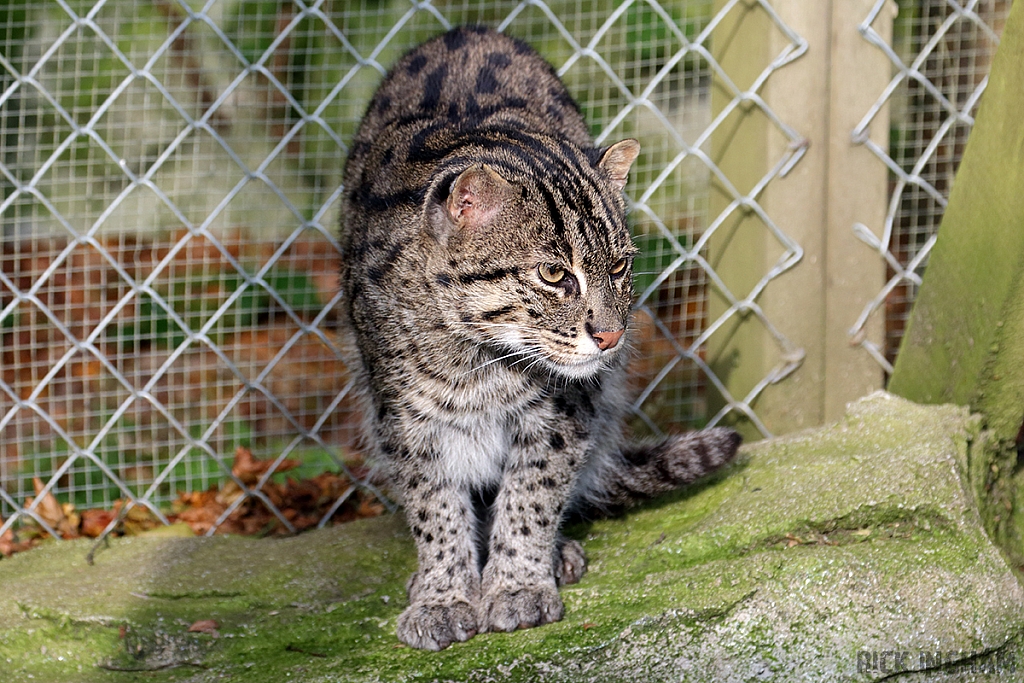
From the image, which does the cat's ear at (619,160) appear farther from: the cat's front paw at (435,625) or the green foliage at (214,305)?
the green foliage at (214,305)

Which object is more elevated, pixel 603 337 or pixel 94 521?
pixel 603 337

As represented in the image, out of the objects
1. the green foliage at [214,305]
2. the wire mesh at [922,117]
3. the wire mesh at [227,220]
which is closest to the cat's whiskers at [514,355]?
the wire mesh at [227,220]

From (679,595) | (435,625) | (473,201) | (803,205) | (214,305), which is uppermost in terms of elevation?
(473,201)

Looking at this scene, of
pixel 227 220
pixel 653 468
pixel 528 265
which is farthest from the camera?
pixel 227 220

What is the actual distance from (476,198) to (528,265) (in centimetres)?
23

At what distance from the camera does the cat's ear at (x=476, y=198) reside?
2658 mm

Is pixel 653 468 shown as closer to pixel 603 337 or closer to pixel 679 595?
pixel 679 595

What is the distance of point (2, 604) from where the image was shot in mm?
3012

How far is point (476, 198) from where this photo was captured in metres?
2.71

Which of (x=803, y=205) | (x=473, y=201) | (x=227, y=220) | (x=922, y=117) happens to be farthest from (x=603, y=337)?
(x=227, y=220)

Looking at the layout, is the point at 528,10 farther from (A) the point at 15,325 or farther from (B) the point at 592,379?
(A) the point at 15,325

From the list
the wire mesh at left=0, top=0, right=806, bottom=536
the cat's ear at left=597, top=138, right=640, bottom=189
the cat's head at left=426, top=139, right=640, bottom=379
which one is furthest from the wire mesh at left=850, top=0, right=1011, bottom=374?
the cat's head at left=426, top=139, right=640, bottom=379

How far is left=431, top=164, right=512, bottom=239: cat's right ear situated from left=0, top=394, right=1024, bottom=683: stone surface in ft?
3.67

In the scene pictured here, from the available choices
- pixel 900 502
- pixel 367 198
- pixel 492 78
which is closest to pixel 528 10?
pixel 492 78
